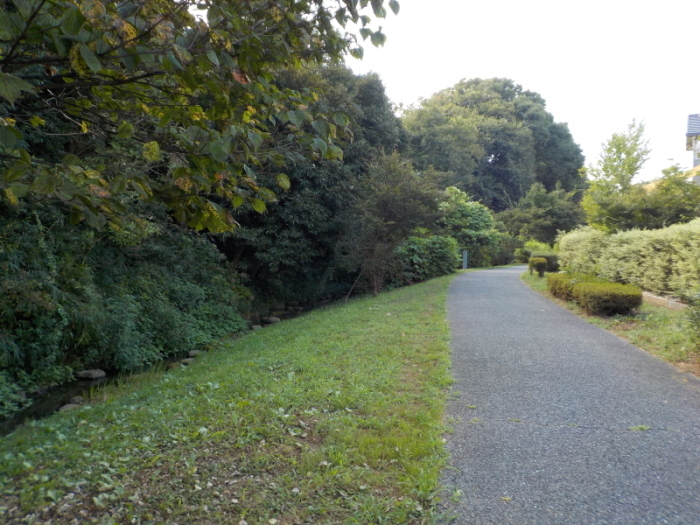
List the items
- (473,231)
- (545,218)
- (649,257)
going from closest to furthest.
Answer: (649,257) → (473,231) → (545,218)

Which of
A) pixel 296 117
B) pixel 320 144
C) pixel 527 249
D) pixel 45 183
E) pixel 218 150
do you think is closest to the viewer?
pixel 45 183

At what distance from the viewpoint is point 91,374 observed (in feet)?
26.1

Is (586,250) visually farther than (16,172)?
Yes

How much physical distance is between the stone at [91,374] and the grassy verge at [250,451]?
1955 millimetres

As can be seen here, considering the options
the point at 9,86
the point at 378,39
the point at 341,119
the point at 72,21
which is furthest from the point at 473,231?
the point at 9,86

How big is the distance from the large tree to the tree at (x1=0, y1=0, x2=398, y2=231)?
26.6m

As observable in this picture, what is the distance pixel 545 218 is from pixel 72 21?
33770 millimetres

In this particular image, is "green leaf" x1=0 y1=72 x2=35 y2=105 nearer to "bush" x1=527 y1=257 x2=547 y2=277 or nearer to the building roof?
"bush" x1=527 y1=257 x2=547 y2=277

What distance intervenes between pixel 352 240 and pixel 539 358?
791 cm

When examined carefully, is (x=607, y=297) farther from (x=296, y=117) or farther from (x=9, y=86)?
(x=9, y=86)

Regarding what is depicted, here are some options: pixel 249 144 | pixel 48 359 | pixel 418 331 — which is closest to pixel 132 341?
pixel 48 359

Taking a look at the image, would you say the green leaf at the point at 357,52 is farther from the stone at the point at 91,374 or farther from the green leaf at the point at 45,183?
the stone at the point at 91,374

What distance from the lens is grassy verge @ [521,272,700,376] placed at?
237 inches

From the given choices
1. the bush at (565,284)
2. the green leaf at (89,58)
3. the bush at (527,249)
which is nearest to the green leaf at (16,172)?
the green leaf at (89,58)
